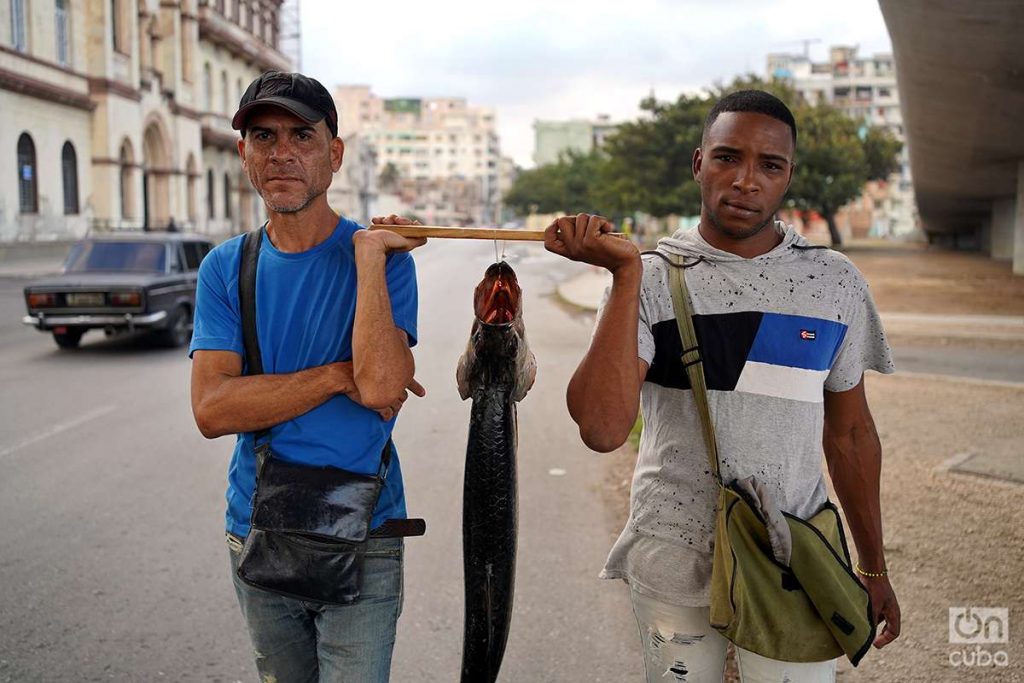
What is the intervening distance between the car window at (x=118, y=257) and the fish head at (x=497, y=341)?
13147mm

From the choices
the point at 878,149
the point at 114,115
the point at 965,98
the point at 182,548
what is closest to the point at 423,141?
the point at 878,149

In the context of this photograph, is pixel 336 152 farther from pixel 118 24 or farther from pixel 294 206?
pixel 118 24

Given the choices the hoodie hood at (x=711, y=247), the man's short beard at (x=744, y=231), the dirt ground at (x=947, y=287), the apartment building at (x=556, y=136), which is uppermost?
the apartment building at (x=556, y=136)

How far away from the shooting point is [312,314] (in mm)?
2314

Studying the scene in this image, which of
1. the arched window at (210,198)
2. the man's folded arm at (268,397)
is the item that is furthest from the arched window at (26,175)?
the man's folded arm at (268,397)

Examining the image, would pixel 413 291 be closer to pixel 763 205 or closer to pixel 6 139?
pixel 763 205

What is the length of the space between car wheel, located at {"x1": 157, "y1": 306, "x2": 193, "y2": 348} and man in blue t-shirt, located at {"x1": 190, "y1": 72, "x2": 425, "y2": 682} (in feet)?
40.4

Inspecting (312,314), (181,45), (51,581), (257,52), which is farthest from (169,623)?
(257,52)

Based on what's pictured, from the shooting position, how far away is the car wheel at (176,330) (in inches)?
550

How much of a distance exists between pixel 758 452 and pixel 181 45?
4823 cm

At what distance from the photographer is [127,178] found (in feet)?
122

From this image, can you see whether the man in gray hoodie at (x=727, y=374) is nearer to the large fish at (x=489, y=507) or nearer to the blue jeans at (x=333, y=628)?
the large fish at (x=489, y=507)

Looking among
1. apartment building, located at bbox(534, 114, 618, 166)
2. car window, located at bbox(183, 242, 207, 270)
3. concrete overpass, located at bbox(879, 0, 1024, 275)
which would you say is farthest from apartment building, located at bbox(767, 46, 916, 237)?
car window, located at bbox(183, 242, 207, 270)

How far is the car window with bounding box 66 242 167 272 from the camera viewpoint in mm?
14094
